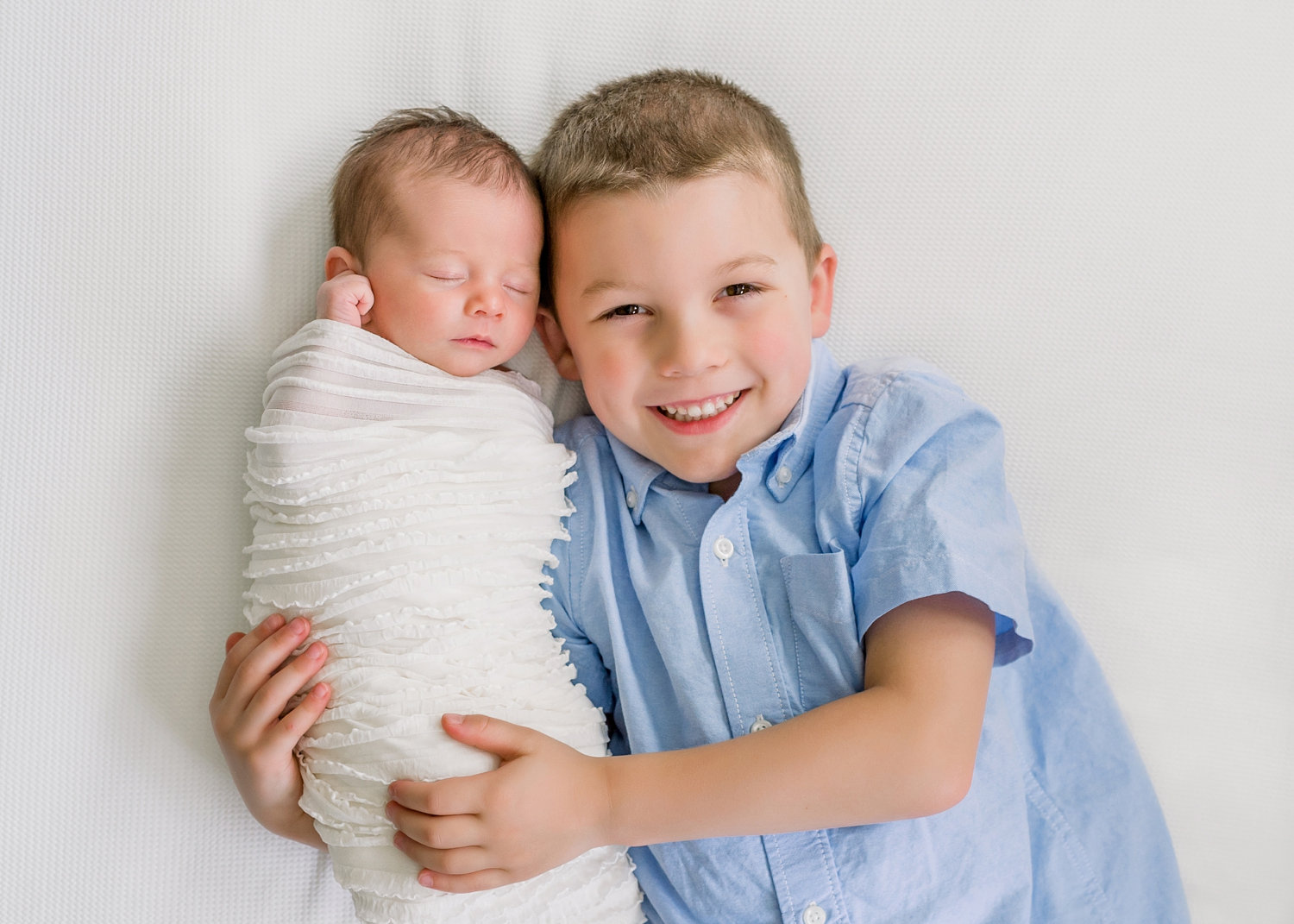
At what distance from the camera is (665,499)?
48.8 inches

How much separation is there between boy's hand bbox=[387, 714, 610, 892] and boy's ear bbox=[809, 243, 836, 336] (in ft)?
2.08

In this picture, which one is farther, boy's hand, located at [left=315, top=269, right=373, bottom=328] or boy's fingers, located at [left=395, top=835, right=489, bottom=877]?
boy's hand, located at [left=315, top=269, right=373, bottom=328]

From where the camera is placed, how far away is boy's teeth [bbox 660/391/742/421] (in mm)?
1157

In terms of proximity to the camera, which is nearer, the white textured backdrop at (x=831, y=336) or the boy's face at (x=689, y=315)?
the boy's face at (x=689, y=315)

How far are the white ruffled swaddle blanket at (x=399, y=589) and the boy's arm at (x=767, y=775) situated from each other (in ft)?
0.15

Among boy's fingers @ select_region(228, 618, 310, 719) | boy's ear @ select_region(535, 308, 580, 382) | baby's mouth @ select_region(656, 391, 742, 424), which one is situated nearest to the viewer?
boy's fingers @ select_region(228, 618, 310, 719)

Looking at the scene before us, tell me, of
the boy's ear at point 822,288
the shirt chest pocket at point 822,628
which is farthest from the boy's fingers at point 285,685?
the boy's ear at point 822,288

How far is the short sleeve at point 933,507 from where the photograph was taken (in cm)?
102

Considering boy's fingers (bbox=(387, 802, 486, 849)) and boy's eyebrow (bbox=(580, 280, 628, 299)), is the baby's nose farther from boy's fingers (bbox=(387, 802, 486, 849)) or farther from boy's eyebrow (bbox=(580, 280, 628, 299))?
boy's fingers (bbox=(387, 802, 486, 849))

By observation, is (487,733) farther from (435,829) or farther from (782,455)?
(782,455)

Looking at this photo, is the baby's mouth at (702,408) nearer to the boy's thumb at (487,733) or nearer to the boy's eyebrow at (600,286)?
the boy's eyebrow at (600,286)

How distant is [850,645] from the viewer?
1.10 m

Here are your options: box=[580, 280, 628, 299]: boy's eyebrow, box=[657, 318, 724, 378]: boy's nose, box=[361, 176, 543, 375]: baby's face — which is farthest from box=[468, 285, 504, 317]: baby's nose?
box=[657, 318, 724, 378]: boy's nose

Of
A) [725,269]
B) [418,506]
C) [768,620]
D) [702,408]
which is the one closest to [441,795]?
[418,506]
